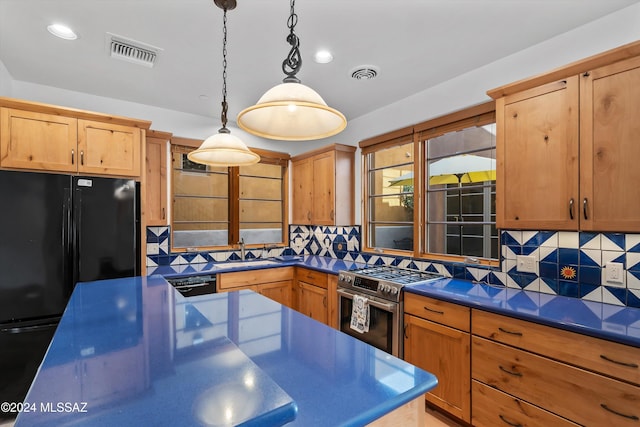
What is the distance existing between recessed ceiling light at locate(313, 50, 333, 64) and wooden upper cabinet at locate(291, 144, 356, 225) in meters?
1.30

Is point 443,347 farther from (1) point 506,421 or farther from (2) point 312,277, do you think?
(2) point 312,277

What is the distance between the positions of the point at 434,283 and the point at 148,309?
80.4 inches

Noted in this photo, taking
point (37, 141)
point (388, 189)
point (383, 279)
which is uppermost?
point (37, 141)

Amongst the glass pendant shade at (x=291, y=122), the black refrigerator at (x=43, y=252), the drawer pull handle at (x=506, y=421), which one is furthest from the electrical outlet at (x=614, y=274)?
the black refrigerator at (x=43, y=252)

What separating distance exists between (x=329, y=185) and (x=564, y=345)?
2632 mm

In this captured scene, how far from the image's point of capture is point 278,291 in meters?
3.60

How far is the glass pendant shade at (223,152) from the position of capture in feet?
5.62

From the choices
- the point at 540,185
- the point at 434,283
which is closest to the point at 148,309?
the point at 434,283

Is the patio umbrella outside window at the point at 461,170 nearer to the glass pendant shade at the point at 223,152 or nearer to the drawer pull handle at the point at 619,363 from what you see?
the drawer pull handle at the point at 619,363

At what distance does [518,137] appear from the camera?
6.64 feet

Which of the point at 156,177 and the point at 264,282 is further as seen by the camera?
the point at 264,282

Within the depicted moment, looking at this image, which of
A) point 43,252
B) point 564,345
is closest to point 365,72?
point 564,345

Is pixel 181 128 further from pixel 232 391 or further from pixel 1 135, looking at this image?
pixel 232 391

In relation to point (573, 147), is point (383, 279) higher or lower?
lower
